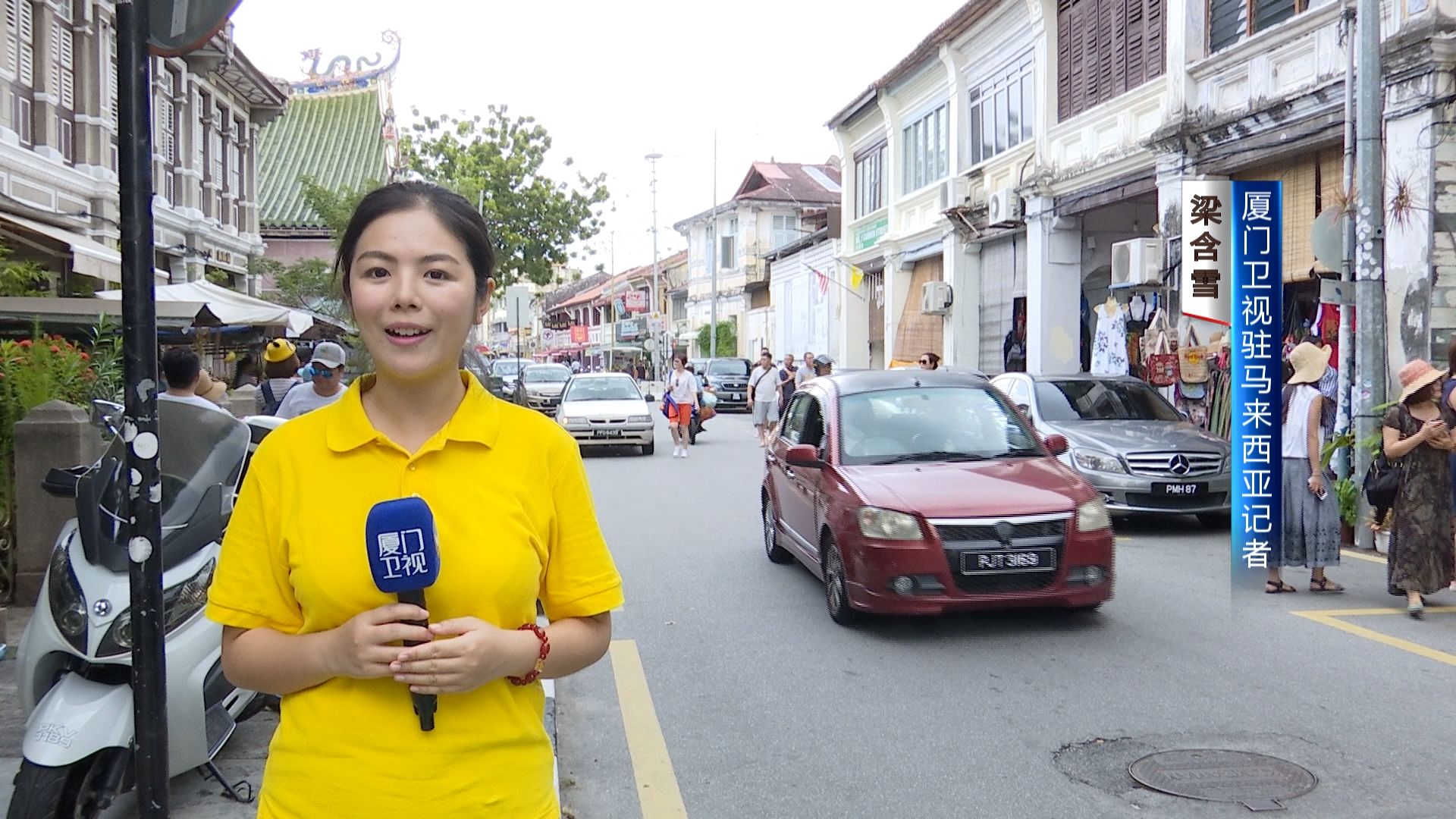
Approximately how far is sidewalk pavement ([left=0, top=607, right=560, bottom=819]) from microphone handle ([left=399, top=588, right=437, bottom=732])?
262cm

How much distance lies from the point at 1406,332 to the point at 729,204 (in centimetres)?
4433

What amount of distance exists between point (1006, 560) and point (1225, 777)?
7.50 feet

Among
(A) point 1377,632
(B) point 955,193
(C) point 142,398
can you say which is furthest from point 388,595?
(B) point 955,193

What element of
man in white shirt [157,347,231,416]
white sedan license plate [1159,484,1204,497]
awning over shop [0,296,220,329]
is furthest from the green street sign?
white sedan license plate [1159,484,1204,497]

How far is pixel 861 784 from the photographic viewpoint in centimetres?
473

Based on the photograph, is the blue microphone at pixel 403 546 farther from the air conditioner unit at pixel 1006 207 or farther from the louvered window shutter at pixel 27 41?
the air conditioner unit at pixel 1006 207

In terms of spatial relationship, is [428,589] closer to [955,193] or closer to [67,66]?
[67,66]

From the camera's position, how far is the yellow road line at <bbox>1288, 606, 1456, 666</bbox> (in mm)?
6594

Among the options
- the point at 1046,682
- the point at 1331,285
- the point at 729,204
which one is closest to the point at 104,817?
the point at 1046,682

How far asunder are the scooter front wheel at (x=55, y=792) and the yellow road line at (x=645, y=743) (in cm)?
190

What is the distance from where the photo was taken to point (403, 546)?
1798 millimetres

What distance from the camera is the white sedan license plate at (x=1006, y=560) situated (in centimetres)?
687

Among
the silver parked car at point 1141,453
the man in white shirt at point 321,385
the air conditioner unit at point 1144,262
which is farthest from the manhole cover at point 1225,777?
the air conditioner unit at point 1144,262

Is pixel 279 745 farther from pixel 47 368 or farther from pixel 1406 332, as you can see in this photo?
pixel 1406 332
